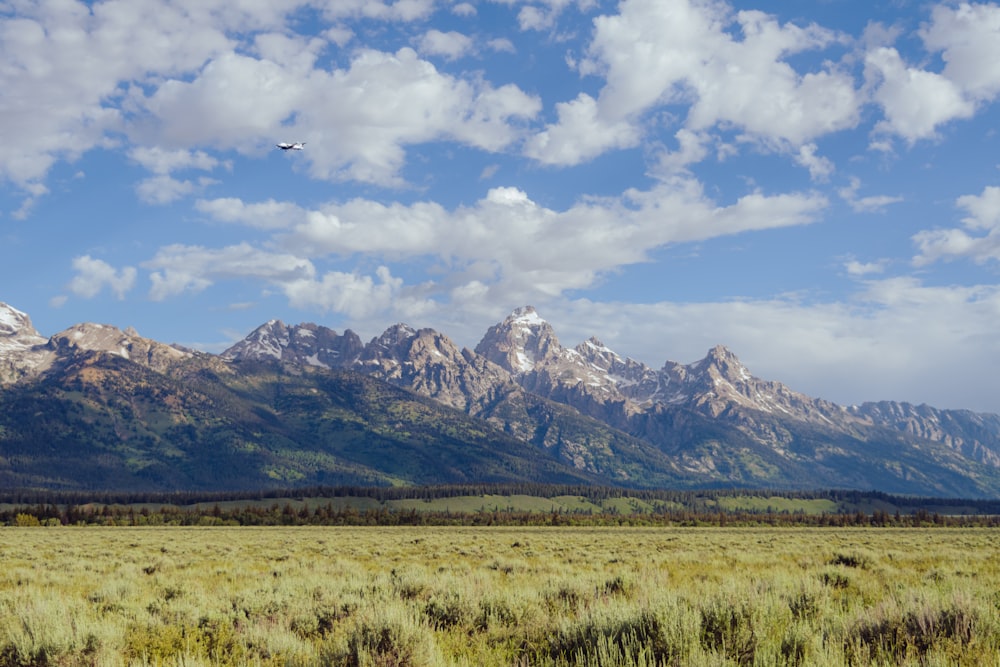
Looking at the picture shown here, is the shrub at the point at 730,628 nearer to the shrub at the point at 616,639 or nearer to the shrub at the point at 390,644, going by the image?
the shrub at the point at 616,639

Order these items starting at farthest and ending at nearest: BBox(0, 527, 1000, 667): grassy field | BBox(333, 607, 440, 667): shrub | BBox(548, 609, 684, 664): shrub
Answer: BBox(333, 607, 440, 667): shrub → BBox(0, 527, 1000, 667): grassy field → BBox(548, 609, 684, 664): shrub

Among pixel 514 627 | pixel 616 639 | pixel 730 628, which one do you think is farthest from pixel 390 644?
pixel 730 628

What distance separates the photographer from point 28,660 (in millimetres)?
9031

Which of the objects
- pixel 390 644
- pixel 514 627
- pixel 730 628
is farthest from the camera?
pixel 514 627

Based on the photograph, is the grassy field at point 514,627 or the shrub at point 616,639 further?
the grassy field at point 514,627

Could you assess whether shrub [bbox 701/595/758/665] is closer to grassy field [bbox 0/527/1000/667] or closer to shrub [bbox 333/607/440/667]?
grassy field [bbox 0/527/1000/667]

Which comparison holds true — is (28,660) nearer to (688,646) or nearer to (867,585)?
(688,646)

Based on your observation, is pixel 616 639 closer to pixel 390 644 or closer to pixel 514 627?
pixel 514 627

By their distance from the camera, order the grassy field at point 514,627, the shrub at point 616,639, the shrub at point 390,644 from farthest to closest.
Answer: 1. the shrub at point 390,644
2. the grassy field at point 514,627
3. the shrub at point 616,639

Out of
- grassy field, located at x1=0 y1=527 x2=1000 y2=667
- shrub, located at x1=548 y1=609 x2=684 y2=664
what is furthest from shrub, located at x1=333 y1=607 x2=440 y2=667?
shrub, located at x1=548 y1=609 x2=684 y2=664

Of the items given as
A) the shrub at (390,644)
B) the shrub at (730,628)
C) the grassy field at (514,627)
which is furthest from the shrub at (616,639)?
the shrub at (390,644)

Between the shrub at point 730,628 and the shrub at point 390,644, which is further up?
the shrub at point 730,628

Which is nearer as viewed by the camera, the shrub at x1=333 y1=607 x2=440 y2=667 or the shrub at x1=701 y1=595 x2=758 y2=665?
the shrub at x1=701 y1=595 x2=758 y2=665

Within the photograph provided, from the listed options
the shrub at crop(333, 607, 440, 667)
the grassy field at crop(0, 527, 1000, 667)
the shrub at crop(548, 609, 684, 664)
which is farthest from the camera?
the shrub at crop(333, 607, 440, 667)
